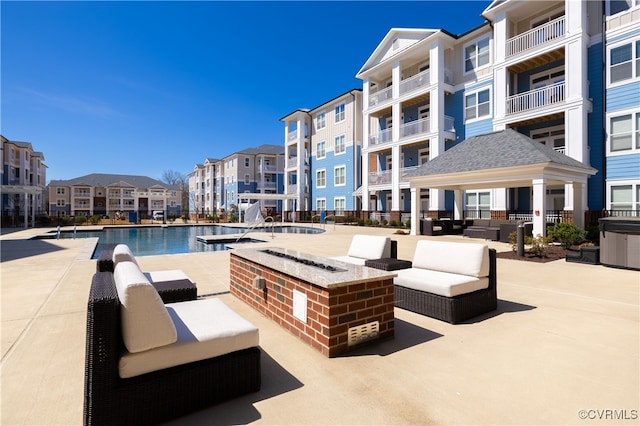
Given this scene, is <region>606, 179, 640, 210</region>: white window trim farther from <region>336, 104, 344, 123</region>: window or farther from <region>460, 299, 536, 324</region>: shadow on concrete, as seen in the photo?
<region>336, 104, 344, 123</region>: window

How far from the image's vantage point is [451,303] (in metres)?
3.89

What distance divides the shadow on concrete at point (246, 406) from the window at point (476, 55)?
78.4 feet

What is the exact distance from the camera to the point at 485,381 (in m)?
2.55

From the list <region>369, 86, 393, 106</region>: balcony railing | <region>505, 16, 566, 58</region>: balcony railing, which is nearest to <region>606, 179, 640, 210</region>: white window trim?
<region>505, 16, 566, 58</region>: balcony railing

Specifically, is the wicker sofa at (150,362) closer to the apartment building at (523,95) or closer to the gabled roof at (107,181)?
the apartment building at (523,95)

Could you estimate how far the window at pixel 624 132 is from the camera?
14.4 meters

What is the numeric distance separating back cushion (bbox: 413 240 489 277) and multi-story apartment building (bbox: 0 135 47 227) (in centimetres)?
3235

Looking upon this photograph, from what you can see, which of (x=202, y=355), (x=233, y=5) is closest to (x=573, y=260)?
(x=202, y=355)

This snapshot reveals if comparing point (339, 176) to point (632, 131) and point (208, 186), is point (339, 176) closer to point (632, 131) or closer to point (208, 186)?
point (632, 131)

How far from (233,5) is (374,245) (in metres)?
11.4

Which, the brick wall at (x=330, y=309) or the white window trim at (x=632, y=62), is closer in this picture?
the brick wall at (x=330, y=309)

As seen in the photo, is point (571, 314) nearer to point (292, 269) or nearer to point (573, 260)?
point (292, 269)

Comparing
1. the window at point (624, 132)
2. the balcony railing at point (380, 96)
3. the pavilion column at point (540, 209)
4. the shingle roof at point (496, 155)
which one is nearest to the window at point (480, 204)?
the shingle roof at point (496, 155)

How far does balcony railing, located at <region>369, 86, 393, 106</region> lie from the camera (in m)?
25.6
